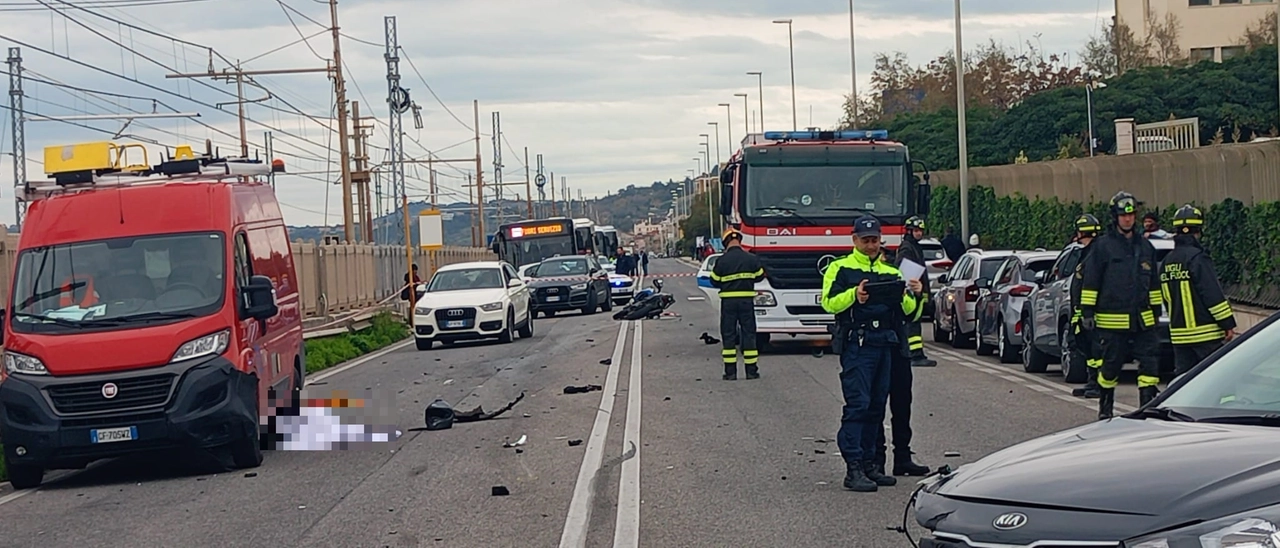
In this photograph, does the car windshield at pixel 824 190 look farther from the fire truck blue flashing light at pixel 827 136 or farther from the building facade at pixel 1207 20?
the building facade at pixel 1207 20

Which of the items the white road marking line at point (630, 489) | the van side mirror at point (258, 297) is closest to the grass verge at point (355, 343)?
the white road marking line at point (630, 489)

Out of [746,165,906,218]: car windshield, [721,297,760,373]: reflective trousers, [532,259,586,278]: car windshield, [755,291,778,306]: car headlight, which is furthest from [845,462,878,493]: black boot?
[532,259,586,278]: car windshield

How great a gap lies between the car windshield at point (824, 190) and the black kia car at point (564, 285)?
18.5m

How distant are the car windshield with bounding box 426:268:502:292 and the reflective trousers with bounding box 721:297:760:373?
1171 cm

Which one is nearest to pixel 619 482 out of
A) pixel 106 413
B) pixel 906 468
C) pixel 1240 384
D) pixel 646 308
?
pixel 906 468

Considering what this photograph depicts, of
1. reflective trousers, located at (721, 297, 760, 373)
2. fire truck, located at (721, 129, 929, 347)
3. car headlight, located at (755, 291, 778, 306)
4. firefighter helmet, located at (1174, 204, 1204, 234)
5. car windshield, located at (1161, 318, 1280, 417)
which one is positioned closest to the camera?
car windshield, located at (1161, 318, 1280, 417)

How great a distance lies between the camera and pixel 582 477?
11125 mm

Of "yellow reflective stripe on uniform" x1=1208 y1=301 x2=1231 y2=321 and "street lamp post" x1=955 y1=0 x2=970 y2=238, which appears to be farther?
"street lamp post" x1=955 y1=0 x2=970 y2=238

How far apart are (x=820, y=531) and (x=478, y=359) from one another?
1721 cm

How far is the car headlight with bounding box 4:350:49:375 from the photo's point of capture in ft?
40.4

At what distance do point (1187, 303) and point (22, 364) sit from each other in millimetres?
9711

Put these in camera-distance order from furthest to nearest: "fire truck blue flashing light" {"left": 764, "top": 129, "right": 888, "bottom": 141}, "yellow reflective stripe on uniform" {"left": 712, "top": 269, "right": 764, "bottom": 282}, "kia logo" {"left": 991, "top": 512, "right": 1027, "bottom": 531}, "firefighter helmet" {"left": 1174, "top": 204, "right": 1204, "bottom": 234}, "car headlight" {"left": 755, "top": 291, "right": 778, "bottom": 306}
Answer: "fire truck blue flashing light" {"left": 764, "top": 129, "right": 888, "bottom": 141}, "car headlight" {"left": 755, "top": 291, "right": 778, "bottom": 306}, "yellow reflective stripe on uniform" {"left": 712, "top": 269, "right": 764, "bottom": 282}, "firefighter helmet" {"left": 1174, "top": 204, "right": 1204, "bottom": 234}, "kia logo" {"left": 991, "top": 512, "right": 1027, "bottom": 531}

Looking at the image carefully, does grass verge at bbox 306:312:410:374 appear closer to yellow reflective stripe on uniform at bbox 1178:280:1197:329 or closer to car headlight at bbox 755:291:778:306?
car headlight at bbox 755:291:778:306

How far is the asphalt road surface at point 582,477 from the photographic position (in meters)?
9.09
